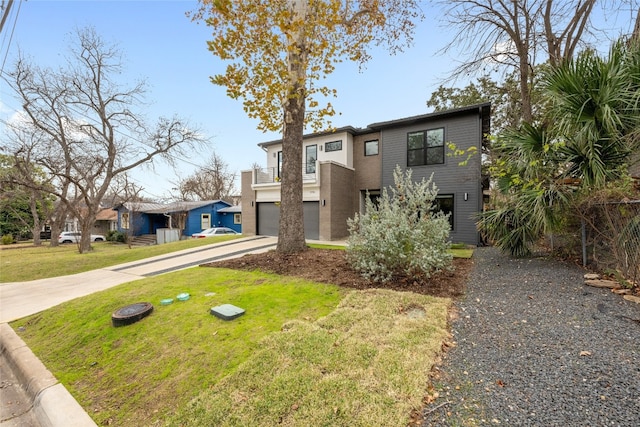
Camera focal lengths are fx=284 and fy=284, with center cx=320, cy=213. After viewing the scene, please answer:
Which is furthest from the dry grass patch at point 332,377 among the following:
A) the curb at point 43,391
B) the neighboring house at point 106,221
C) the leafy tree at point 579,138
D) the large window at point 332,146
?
the neighboring house at point 106,221

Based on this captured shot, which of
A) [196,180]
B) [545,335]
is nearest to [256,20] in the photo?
[545,335]

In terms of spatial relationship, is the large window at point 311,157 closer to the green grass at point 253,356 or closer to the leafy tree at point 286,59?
the leafy tree at point 286,59

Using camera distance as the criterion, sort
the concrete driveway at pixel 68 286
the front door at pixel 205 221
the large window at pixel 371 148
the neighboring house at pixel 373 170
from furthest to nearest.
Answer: the front door at pixel 205 221 < the large window at pixel 371 148 < the neighboring house at pixel 373 170 < the concrete driveway at pixel 68 286

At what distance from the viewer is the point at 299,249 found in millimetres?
7441

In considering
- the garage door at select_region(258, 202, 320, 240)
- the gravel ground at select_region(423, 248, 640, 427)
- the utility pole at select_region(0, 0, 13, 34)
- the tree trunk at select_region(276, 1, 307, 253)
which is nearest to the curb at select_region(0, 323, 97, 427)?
the gravel ground at select_region(423, 248, 640, 427)

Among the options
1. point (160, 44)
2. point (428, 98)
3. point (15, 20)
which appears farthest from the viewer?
point (428, 98)

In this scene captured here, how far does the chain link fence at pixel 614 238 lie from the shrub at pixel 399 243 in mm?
2429

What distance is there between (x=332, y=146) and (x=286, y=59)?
8.90 meters

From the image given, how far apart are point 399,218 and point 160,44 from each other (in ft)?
32.5

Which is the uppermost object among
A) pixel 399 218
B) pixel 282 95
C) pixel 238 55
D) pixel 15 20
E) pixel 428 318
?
pixel 15 20

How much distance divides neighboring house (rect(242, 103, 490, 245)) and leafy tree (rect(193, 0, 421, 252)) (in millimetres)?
3235

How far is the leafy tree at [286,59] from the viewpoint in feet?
19.1

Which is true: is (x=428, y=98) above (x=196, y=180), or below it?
above

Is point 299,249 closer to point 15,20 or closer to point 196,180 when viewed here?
point 15,20
